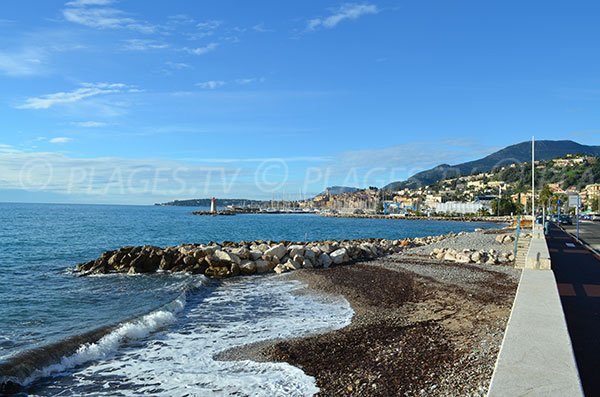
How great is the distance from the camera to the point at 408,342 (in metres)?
8.52

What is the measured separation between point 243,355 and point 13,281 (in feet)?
51.6

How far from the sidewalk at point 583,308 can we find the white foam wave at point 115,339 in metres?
8.09

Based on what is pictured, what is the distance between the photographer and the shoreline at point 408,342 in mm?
6500

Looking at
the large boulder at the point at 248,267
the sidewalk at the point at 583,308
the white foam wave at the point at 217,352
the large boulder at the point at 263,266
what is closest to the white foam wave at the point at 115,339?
the white foam wave at the point at 217,352

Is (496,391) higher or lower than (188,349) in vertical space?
higher

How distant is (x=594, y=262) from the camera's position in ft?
59.8

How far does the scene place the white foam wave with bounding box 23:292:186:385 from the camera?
8.39 meters

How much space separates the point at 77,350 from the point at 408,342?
6.45m

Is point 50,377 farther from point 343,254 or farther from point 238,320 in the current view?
point 343,254

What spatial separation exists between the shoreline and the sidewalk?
1.15 meters

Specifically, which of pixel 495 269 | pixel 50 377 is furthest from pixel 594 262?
pixel 50 377

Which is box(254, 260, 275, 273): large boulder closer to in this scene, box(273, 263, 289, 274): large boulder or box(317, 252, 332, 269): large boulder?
box(273, 263, 289, 274): large boulder

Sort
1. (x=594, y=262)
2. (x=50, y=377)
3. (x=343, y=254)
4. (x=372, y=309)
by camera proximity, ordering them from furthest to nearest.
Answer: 1. (x=343, y=254)
2. (x=594, y=262)
3. (x=372, y=309)
4. (x=50, y=377)

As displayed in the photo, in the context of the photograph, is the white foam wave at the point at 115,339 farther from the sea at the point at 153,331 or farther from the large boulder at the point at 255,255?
the large boulder at the point at 255,255
